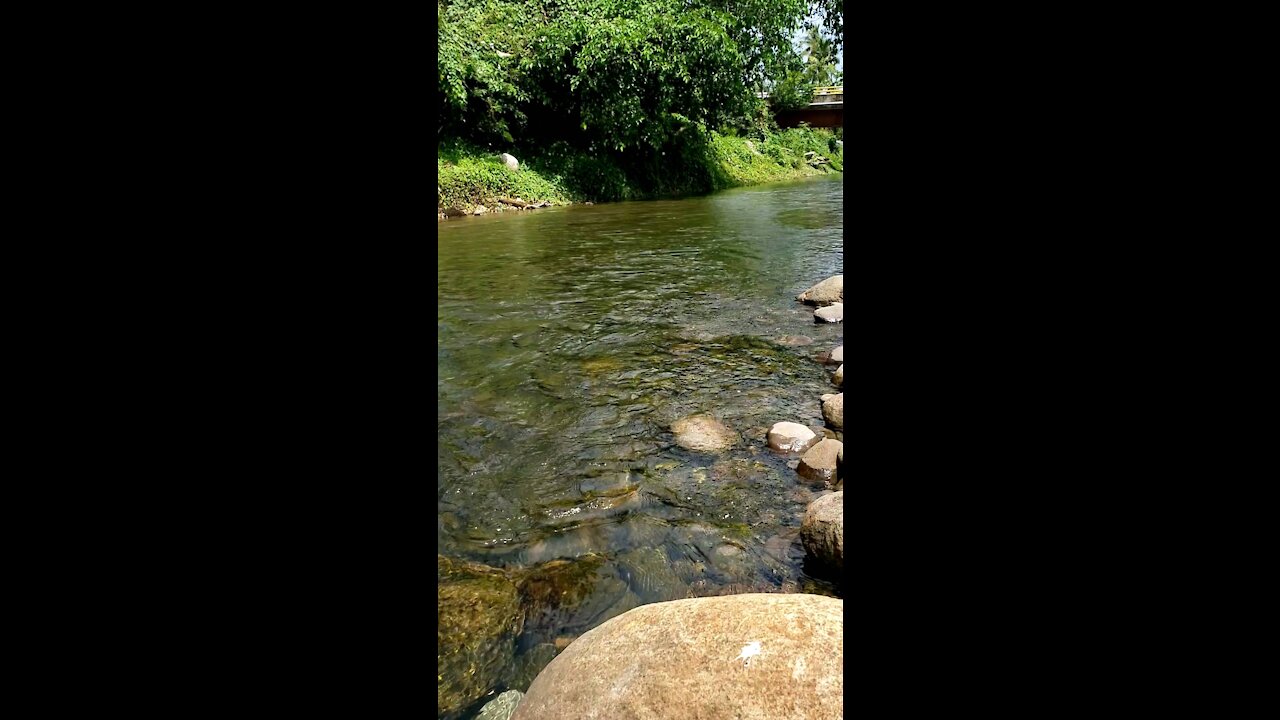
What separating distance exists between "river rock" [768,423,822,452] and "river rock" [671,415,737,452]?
18 centimetres

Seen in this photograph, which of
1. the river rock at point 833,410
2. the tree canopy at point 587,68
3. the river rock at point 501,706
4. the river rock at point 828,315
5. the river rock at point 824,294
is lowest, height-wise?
the river rock at point 501,706

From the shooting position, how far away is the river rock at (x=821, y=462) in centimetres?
274

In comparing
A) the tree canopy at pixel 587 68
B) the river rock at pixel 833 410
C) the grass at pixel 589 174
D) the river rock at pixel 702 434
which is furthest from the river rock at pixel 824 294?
the tree canopy at pixel 587 68

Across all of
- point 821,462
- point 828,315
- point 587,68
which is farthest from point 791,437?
point 587,68

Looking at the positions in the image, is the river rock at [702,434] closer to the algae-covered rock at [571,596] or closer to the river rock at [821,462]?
the river rock at [821,462]

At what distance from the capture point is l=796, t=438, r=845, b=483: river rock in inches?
108

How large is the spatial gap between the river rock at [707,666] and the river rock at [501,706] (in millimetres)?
198

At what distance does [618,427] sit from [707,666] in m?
1.95

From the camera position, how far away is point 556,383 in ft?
13.0

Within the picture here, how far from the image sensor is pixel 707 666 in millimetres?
→ 1401

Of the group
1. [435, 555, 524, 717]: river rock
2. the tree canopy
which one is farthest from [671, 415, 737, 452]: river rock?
the tree canopy
